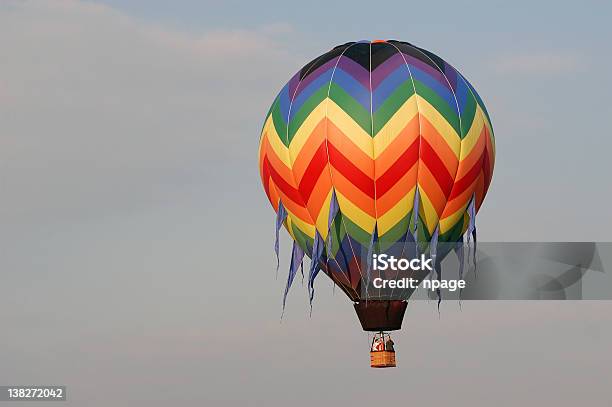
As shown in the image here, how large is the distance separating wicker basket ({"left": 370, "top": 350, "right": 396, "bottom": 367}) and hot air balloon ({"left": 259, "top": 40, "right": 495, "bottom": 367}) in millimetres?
22

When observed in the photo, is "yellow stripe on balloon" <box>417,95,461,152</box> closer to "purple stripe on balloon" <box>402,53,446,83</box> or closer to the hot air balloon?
the hot air balloon

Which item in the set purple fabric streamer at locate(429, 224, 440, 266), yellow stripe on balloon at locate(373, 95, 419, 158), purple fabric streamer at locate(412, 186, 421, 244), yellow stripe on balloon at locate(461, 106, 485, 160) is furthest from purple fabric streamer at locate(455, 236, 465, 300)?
yellow stripe on balloon at locate(373, 95, 419, 158)

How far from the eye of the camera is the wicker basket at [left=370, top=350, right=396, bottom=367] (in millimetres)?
48125

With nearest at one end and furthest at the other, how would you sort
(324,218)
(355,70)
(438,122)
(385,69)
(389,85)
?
(438,122)
(389,85)
(324,218)
(385,69)
(355,70)

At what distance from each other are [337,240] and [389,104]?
324 cm

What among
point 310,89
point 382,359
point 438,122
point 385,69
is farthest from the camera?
point 382,359

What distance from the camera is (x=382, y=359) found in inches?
1896

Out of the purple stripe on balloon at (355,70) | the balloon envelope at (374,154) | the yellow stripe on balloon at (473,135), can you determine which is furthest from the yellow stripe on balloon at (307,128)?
the yellow stripe on balloon at (473,135)

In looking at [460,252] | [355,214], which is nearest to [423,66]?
[355,214]

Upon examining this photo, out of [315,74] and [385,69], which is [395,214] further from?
[315,74]

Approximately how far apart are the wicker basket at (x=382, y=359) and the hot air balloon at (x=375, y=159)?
0.9 inches

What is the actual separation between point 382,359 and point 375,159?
15.1 ft

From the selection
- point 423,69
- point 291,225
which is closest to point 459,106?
point 423,69

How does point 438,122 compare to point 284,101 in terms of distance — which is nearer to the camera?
point 438,122
